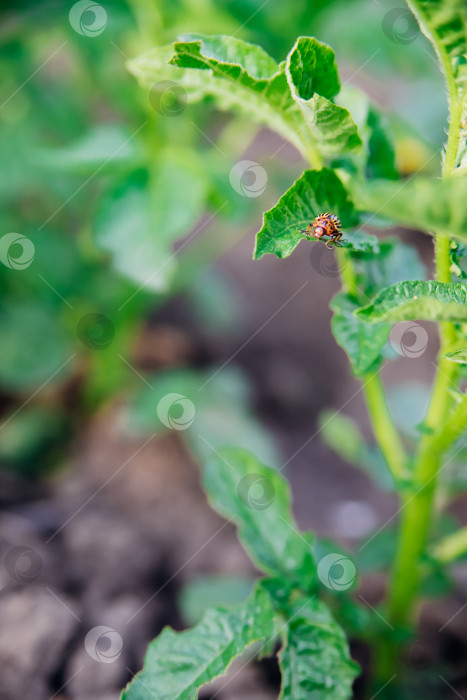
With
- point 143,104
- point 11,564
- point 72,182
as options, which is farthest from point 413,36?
point 11,564

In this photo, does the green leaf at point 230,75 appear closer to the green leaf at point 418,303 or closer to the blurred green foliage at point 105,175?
the green leaf at point 418,303

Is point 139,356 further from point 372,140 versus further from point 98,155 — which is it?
point 372,140

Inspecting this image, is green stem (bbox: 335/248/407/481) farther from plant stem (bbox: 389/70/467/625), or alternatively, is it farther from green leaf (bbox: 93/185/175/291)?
green leaf (bbox: 93/185/175/291)

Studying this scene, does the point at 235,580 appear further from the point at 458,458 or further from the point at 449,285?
the point at 449,285

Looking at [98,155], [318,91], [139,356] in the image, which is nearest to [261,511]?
[318,91]

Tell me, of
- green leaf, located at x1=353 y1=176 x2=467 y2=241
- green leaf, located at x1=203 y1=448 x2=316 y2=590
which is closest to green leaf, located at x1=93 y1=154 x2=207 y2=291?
green leaf, located at x1=203 y1=448 x2=316 y2=590

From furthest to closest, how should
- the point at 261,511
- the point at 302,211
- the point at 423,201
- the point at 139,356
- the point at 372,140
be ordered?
the point at 139,356, the point at 261,511, the point at 372,140, the point at 302,211, the point at 423,201
